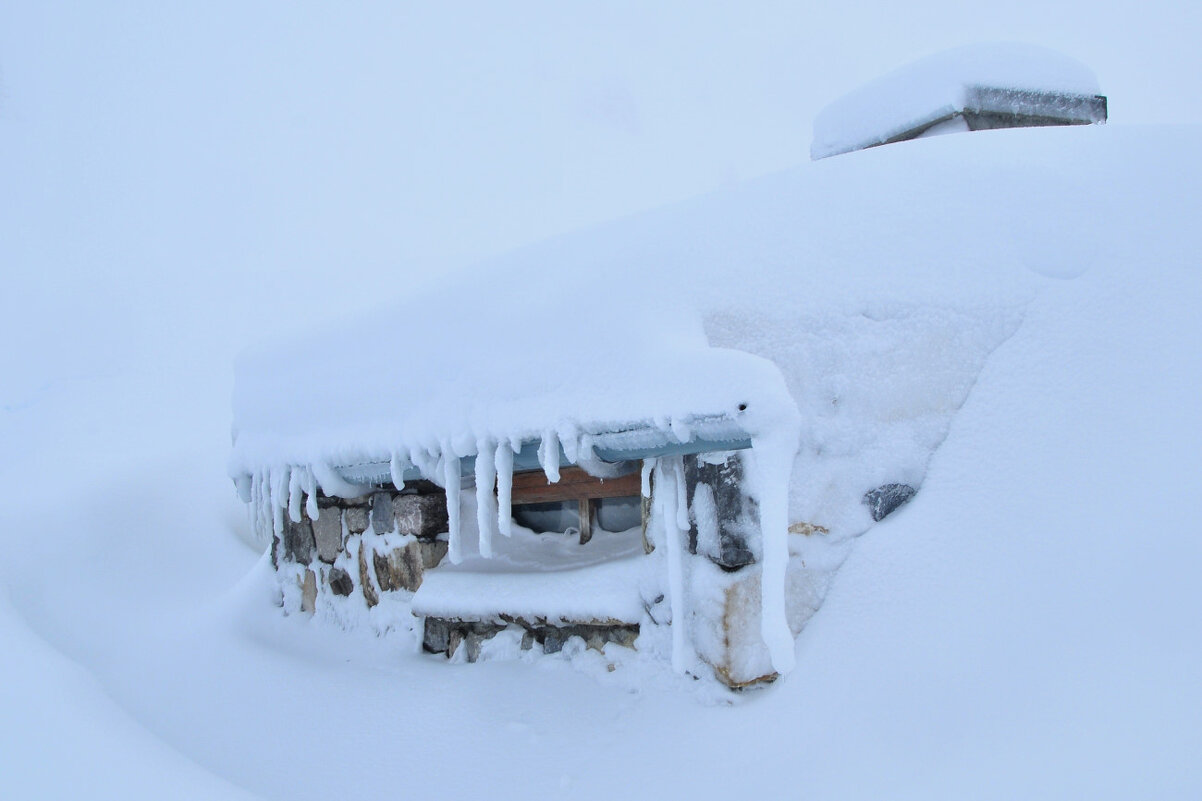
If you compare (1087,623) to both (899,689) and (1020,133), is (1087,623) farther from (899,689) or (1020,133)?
(1020,133)

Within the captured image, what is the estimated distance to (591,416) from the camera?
2.53 meters

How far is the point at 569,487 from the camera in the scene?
3.16 metres

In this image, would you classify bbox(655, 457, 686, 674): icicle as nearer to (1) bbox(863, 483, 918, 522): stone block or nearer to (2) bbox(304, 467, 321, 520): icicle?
(1) bbox(863, 483, 918, 522): stone block

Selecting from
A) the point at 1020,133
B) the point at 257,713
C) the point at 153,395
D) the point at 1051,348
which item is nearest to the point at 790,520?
the point at 1051,348

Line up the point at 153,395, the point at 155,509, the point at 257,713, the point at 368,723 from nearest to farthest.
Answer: the point at 368,723, the point at 257,713, the point at 155,509, the point at 153,395

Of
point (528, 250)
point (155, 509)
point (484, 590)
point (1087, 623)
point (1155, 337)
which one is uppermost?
point (528, 250)

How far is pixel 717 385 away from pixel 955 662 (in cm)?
99

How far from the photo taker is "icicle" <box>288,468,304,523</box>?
3.83 metres

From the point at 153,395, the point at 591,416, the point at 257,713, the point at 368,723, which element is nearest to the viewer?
the point at 591,416

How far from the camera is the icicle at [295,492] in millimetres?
3834

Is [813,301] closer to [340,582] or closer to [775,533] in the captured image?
[775,533]

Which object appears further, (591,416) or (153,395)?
(153,395)

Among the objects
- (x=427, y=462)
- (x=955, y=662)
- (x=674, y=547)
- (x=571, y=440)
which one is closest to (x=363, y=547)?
(x=427, y=462)

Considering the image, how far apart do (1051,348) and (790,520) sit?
980 millimetres
